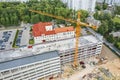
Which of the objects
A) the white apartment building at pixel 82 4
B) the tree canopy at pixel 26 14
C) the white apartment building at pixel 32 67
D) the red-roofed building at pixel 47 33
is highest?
the white apartment building at pixel 82 4

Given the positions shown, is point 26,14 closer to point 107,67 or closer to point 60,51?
point 60,51

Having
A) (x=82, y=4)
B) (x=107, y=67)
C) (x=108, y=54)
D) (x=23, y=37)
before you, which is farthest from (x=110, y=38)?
(x=23, y=37)

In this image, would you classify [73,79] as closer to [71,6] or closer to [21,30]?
[21,30]

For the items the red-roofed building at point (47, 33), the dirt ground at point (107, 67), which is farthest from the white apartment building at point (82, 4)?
the dirt ground at point (107, 67)

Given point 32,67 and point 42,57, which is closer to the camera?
point 32,67

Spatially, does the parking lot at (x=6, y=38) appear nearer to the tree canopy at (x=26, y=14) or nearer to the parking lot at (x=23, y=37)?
the parking lot at (x=23, y=37)
